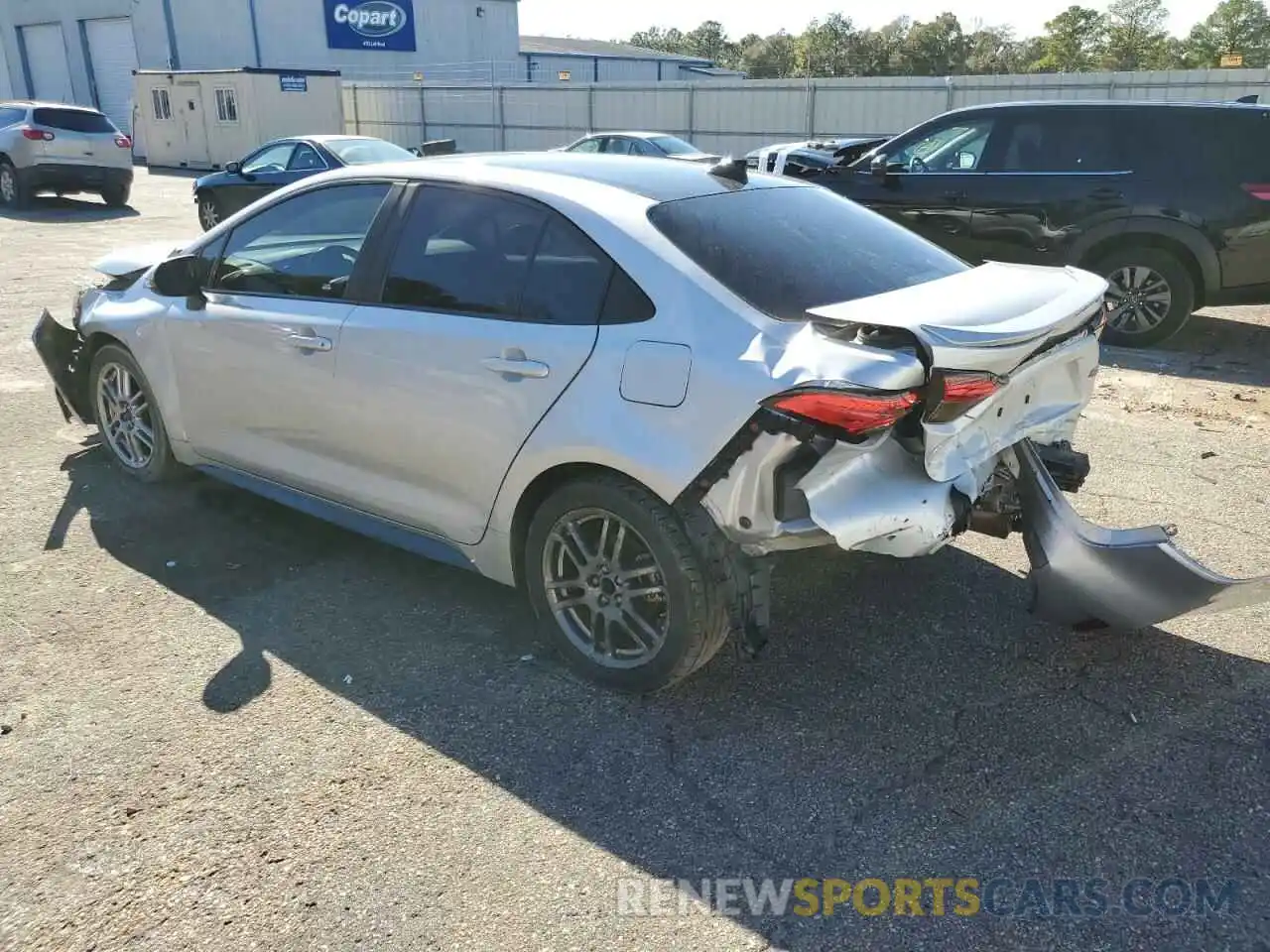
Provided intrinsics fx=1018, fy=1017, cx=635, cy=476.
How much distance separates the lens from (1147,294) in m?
8.20

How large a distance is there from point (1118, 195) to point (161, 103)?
1062 inches

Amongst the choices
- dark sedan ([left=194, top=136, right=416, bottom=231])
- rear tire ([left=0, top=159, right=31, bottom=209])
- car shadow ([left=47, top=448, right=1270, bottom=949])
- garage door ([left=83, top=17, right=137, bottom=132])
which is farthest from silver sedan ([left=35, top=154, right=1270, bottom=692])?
garage door ([left=83, top=17, right=137, bottom=132])

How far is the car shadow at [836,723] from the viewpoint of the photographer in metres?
2.66

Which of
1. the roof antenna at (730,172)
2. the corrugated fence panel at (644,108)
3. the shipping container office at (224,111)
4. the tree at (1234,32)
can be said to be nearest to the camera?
the roof antenna at (730,172)

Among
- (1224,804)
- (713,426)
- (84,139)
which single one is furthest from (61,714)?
(84,139)

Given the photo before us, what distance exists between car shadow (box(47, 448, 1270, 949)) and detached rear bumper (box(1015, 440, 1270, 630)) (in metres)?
0.24

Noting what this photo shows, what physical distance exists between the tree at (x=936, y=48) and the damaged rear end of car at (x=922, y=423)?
2628 inches

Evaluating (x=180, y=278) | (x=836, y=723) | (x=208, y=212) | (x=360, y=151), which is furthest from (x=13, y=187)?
(x=836, y=723)

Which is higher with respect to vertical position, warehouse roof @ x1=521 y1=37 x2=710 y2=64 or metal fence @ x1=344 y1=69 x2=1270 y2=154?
warehouse roof @ x1=521 y1=37 x2=710 y2=64

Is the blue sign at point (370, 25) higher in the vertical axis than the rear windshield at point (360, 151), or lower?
higher

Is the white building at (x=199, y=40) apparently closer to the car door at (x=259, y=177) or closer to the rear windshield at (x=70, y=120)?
the rear windshield at (x=70, y=120)

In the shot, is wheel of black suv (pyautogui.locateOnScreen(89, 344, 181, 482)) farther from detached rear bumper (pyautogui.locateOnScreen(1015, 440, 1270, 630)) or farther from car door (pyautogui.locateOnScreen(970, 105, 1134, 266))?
car door (pyautogui.locateOnScreen(970, 105, 1134, 266))

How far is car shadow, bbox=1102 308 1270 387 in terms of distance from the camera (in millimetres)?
7559

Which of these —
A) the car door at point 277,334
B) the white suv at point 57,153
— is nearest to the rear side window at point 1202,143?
the car door at point 277,334
